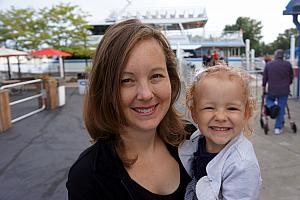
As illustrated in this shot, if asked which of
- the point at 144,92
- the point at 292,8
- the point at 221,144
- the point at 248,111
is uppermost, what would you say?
the point at 292,8

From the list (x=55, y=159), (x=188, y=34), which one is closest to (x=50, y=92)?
(x=55, y=159)

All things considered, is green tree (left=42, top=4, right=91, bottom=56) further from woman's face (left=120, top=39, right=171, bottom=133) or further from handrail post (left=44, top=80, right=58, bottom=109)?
woman's face (left=120, top=39, right=171, bottom=133)

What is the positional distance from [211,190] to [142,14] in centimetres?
3544

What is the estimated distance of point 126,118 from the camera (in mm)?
1305

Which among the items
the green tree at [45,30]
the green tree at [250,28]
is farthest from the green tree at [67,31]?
the green tree at [250,28]

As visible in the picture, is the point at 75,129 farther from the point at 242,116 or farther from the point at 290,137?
the point at 242,116

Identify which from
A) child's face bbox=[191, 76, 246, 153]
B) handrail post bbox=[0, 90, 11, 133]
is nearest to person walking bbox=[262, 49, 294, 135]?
child's face bbox=[191, 76, 246, 153]

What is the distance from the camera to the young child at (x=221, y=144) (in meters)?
1.35

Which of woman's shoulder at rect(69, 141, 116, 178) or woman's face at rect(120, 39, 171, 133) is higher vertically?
woman's face at rect(120, 39, 171, 133)

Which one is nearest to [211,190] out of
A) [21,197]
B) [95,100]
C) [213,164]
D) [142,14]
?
[213,164]

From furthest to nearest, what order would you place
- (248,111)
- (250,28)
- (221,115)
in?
(250,28) < (248,111) < (221,115)

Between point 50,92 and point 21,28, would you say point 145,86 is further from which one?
point 21,28

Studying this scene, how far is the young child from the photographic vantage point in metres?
1.35

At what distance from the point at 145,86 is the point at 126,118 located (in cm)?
17
